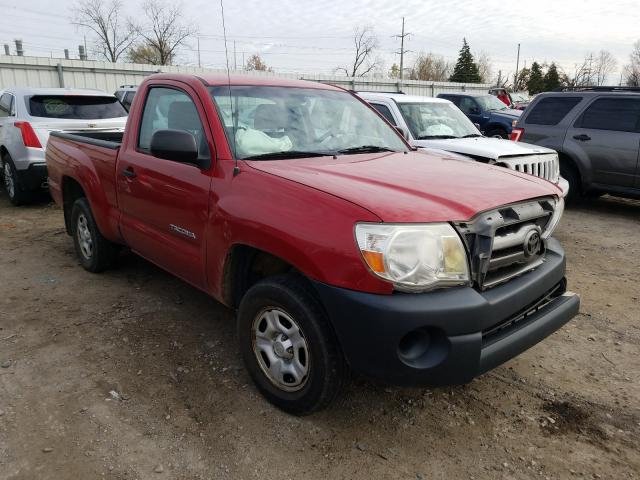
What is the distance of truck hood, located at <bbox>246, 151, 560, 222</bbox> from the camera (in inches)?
91.4

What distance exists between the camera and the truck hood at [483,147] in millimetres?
6043

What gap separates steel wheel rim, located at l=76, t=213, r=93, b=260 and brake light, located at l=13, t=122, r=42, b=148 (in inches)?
122

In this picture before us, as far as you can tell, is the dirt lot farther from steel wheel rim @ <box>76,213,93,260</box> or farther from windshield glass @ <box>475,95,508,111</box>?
windshield glass @ <box>475,95,508,111</box>

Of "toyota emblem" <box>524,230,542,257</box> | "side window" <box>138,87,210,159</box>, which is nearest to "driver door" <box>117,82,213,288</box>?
"side window" <box>138,87,210,159</box>

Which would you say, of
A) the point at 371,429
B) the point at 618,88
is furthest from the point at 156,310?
the point at 618,88

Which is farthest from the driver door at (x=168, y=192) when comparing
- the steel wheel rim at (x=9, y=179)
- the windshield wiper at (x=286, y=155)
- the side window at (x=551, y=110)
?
the side window at (x=551, y=110)

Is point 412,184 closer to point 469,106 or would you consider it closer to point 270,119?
point 270,119

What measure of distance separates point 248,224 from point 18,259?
12.9 ft

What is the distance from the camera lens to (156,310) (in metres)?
4.10

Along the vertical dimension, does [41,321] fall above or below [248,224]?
below

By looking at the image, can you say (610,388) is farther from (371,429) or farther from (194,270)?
(194,270)

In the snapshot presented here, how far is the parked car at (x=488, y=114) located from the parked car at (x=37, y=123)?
36.2 feet

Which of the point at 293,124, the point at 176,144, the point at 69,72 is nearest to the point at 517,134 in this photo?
the point at 293,124

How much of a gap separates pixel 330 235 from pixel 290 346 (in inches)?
27.4
